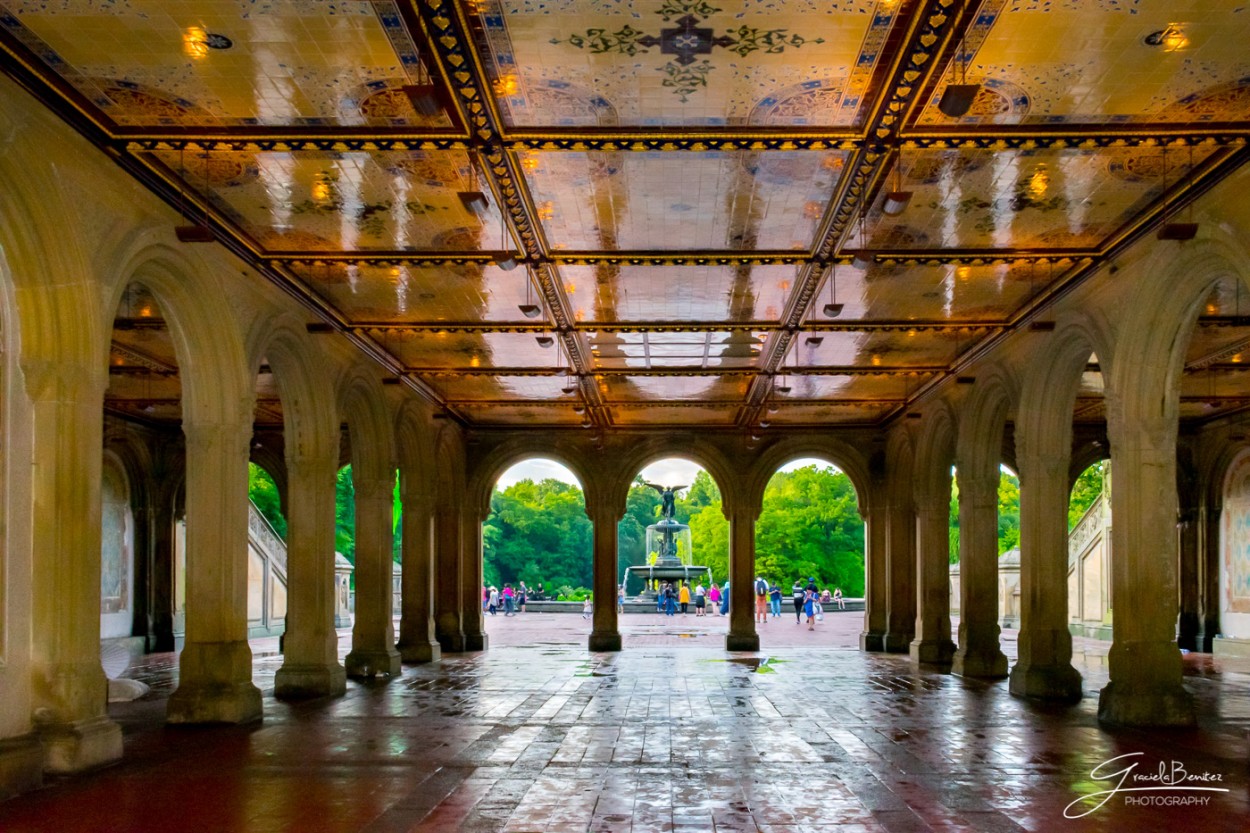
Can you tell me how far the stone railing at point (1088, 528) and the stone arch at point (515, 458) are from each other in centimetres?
1265

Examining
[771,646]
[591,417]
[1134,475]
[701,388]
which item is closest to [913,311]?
[1134,475]

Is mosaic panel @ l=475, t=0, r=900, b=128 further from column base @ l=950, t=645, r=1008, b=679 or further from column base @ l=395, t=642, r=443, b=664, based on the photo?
column base @ l=395, t=642, r=443, b=664

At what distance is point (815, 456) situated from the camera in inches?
1159


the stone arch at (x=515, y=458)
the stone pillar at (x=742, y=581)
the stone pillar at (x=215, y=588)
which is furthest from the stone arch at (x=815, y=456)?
the stone pillar at (x=215, y=588)

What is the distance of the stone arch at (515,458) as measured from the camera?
29.4 meters

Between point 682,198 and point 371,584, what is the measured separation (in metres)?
11.2

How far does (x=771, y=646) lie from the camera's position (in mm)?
28969

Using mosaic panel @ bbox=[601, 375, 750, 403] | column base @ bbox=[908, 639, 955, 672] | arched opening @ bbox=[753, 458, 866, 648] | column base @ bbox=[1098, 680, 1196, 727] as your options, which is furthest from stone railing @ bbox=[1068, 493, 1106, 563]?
arched opening @ bbox=[753, 458, 866, 648]

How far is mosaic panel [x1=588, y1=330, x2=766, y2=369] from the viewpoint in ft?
62.3

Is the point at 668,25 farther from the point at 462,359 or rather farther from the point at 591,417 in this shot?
the point at 591,417

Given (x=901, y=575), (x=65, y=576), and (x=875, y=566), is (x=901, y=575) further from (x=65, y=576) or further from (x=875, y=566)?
(x=65, y=576)

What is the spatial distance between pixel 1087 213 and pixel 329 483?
34.6 ft

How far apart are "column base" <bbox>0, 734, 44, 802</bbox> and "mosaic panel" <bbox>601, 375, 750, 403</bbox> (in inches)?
551
